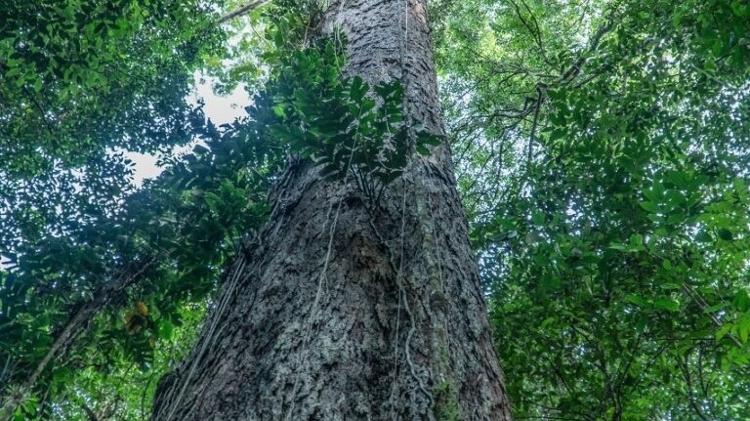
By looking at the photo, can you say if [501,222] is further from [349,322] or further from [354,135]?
[349,322]

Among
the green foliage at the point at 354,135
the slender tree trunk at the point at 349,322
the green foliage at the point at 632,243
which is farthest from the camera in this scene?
the green foliage at the point at 632,243

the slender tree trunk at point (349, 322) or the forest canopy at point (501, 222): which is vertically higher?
the forest canopy at point (501, 222)

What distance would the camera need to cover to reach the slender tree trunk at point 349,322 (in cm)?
117

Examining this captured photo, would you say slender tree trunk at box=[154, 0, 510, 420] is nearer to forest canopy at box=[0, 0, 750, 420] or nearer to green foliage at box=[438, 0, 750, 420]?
forest canopy at box=[0, 0, 750, 420]

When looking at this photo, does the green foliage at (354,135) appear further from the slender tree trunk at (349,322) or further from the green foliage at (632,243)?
the green foliage at (632,243)

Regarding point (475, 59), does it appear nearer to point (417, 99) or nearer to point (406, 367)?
point (417, 99)

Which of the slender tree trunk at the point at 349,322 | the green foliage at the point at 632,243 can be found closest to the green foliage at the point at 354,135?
the slender tree trunk at the point at 349,322

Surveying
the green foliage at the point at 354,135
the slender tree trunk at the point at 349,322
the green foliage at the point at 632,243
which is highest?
the green foliage at the point at 632,243

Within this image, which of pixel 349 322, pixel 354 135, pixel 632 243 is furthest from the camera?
pixel 632 243

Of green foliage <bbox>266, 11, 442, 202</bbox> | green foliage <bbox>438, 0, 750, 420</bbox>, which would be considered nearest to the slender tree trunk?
green foliage <bbox>266, 11, 442, 202</bbox>

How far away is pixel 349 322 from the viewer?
4.41 ft

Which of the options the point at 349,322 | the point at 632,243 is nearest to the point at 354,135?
the point at 349,322

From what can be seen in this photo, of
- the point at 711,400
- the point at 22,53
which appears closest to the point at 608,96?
the point at 711,400

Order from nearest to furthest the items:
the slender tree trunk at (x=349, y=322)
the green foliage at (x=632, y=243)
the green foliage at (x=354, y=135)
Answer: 1. the slender tree trunk at (x=349, y=322)
2. the green foliage at (x=354, y=135)
3. the green foliage at (x=632, y=243)
